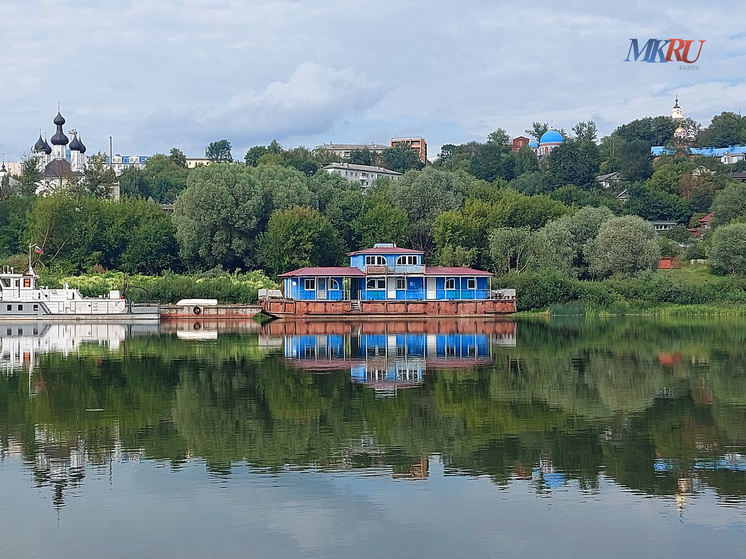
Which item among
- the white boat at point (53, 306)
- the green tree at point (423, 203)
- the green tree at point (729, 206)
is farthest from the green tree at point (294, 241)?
the green tree at point (729, 206)

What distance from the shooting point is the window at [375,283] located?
60.2 m

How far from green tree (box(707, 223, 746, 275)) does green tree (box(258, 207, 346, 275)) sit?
87.7 feet

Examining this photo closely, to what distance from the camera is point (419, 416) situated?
20188 mm

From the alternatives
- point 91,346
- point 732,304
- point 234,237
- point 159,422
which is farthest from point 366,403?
point 234,237

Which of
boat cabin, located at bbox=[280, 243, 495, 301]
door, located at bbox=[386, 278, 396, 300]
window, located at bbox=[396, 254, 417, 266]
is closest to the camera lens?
boat cabin, located at bbox=[280, 243, 495, 301]

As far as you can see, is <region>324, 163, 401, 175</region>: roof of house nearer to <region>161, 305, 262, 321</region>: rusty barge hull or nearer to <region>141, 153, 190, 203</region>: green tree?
<region>141, 153, 190, 203</region>: green tree

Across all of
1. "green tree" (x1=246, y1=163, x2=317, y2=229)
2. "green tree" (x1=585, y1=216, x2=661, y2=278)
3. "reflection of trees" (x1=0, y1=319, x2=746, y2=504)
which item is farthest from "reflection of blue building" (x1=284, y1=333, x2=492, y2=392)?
"green tree" (x1=246, y1=163, x2=317, y2=229)

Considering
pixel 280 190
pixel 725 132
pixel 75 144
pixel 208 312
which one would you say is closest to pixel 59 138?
pixel 75 144

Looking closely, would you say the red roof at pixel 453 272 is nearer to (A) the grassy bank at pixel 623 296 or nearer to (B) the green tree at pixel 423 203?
(A) the grassy bank at pixel 623 296

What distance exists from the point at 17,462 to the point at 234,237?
52727 mm

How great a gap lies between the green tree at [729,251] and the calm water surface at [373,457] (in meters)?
36.6

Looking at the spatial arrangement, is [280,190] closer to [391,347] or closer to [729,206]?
[391,347]

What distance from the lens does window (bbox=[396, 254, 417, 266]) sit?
6019cm

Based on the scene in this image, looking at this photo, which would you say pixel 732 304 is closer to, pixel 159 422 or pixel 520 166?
pixel 159 422
